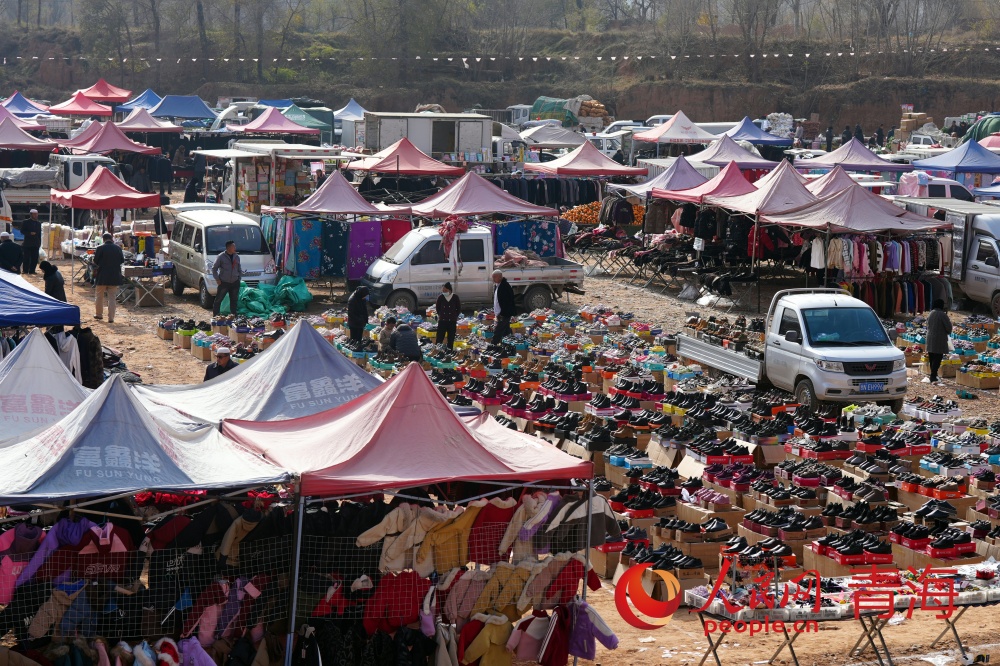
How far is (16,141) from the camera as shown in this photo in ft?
106

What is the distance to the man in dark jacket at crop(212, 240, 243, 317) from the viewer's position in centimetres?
2003

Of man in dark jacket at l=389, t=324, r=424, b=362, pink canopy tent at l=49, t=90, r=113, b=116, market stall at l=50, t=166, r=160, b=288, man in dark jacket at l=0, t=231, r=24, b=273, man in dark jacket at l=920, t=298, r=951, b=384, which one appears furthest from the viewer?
pink canopy tent at l=49, t=90, r=113, b=116

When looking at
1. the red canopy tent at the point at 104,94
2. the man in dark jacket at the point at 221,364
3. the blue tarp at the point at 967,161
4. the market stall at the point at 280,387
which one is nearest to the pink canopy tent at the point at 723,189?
the blue tarp at the point at 967,161

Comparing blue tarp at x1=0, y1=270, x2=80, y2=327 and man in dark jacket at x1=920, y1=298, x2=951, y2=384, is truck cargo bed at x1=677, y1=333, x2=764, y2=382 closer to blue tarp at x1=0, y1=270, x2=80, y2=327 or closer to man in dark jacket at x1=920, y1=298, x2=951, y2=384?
man in dark jacket at x1=920, y1=298, x2=951, y2=384

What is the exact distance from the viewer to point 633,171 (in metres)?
30.2

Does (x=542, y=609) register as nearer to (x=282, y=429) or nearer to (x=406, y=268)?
(x=282, y=429)

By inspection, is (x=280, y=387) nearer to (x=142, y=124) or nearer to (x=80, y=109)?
(x=142, y=124)

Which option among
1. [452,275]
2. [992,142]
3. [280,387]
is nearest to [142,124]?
[452,275]

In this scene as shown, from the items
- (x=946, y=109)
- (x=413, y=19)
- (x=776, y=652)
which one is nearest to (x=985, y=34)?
(x=946, y=109)

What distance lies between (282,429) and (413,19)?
191 ft

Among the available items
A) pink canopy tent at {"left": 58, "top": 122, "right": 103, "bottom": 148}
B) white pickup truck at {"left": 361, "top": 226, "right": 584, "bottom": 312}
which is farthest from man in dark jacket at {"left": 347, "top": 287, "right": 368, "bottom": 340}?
pink canopy tent at {"left": 58, "top": 122, "right": 103, "bottom": 148}

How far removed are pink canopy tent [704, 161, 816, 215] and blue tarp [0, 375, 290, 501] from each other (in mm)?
15008

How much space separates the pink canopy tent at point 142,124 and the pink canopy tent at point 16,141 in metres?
7.01

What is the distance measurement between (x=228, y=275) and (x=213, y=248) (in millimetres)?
1457
